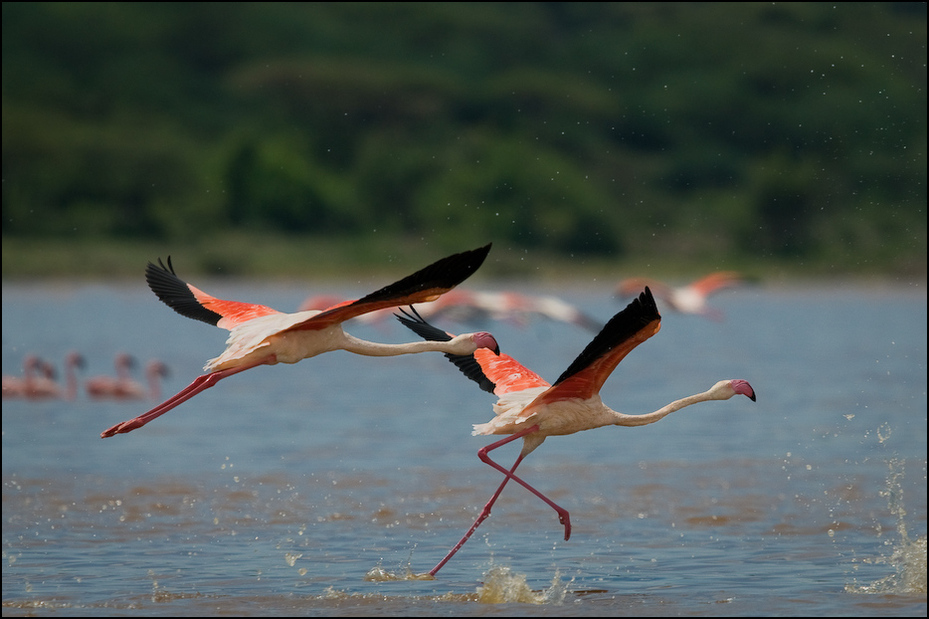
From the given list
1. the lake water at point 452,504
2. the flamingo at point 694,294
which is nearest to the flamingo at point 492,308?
the lake water at point 452,504

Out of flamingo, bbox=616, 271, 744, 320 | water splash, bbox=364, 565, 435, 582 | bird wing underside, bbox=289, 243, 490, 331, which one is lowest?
water splash, bbox=364, 565, 435, 582

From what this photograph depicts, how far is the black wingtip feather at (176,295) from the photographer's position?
380 inches

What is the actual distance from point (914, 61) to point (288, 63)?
112 feet

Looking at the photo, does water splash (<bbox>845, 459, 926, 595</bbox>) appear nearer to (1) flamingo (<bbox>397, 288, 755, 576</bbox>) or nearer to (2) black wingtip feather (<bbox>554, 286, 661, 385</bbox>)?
(1) flamingo (<bbox>397, 288, 755, 576</bbox>)

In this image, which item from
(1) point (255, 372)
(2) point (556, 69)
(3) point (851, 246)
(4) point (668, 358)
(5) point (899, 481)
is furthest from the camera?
(2) point (556, 69)

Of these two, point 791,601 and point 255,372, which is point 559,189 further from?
point 791,601

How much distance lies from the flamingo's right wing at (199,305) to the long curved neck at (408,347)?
652mm

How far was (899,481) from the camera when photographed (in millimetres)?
13828

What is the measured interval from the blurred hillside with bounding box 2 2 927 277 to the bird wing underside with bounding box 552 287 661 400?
48708 millimetres

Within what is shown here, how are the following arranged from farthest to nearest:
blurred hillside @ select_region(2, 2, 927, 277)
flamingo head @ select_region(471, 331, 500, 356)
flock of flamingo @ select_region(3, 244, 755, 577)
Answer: blurred hillside @ select_region(2, 2, 927, 277), flamingo head @ select_region(471, 331, 500, 356), flock of flamingo @ select_region(3, 244, 755, 577)

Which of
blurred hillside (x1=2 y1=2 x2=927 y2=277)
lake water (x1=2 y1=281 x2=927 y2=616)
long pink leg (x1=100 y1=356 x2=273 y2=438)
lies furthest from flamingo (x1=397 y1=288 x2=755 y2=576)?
blurred hillside (x1=2 y1=2 x2=927 y2=277)

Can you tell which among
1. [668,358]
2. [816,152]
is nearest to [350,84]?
[816,152]

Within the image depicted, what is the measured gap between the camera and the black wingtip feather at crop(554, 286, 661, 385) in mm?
8156

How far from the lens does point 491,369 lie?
1012cm
